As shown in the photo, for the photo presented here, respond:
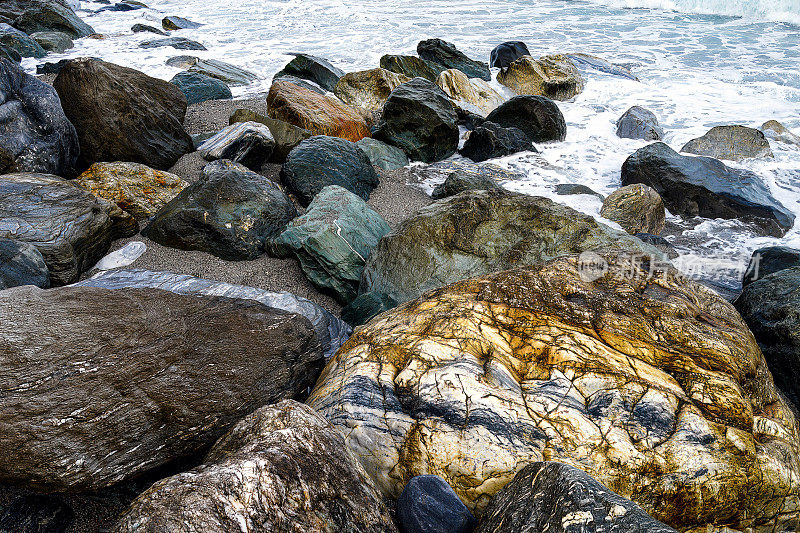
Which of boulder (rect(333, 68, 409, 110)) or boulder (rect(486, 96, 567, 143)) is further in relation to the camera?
boulder (rect(333, 68, 409, 110))

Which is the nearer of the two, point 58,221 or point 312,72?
point 58,221

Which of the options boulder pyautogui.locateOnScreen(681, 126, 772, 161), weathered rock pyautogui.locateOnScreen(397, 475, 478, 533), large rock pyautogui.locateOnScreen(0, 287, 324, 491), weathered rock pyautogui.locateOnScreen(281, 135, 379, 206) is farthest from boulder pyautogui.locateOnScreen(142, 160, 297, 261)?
boulder pyautogui.locateOnScreen(681, 126, 772, 161)

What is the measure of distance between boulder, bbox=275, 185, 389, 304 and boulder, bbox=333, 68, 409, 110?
378cm

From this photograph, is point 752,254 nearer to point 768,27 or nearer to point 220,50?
point 220,50

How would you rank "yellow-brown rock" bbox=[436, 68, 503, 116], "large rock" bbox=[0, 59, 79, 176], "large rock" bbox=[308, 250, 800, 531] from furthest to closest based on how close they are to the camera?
1. "yellow-brown rock" bbox=[436, 68, 503, 116]
2. "large rock" bbox=[0, 59, 79, 176]
3. "large rock" bbox=[308, 250, 800, 531]

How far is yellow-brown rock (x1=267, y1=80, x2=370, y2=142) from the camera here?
241 inches

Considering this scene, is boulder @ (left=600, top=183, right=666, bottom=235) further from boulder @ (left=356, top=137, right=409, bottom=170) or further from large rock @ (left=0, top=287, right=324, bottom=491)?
large rock @ (left=0, top=287, right=324, bottom=491)

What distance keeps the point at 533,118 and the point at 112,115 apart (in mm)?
5203

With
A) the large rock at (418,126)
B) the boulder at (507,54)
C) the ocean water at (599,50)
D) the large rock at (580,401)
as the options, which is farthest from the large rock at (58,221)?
the boulder at (507,54)

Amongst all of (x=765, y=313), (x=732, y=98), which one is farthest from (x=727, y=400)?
(x=732, y=98)

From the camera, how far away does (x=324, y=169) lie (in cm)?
520

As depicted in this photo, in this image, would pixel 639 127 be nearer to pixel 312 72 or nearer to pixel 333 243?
pixel 312 72

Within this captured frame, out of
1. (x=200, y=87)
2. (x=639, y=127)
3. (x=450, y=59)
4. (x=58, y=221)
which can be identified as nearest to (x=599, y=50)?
(x=450, y=59)

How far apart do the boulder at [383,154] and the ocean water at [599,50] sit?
4.22 ft
